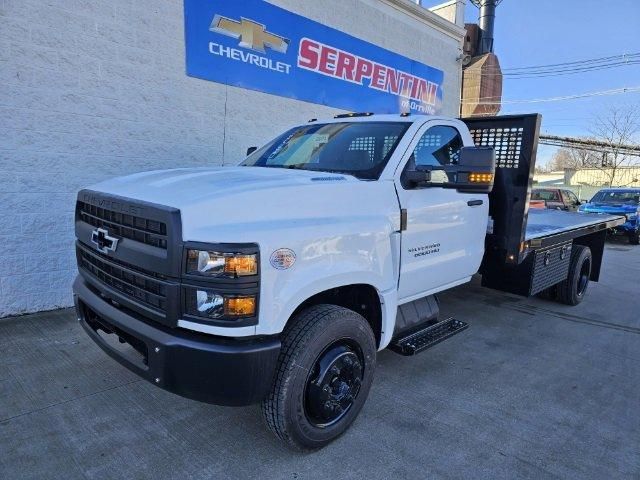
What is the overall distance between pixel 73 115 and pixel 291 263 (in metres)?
3.81

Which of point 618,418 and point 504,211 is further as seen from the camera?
point 504,211

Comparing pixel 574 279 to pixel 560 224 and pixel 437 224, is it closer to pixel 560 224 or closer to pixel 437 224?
pixel 560 224

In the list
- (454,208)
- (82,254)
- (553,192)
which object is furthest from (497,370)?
(553,192)

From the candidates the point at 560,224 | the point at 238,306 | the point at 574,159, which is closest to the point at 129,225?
the point at 238,306

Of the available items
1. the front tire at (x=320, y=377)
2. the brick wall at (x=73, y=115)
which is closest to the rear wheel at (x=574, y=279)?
the front tire at (x=320, y=377)

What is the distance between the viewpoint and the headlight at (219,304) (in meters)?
2.22

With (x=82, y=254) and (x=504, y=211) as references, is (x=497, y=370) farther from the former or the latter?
(x=82, y=254)

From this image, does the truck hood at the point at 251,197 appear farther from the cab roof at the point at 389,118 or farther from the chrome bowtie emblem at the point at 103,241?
the cab roof at the point at 389,118

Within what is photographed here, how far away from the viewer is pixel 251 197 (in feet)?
7.89

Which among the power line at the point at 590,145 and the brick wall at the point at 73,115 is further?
the power line at the point at 590,145

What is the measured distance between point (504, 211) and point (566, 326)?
6.27 feet

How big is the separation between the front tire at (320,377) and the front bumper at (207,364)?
0.14 metres

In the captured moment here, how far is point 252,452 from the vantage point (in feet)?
8.96

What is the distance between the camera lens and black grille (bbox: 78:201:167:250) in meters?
2.34
